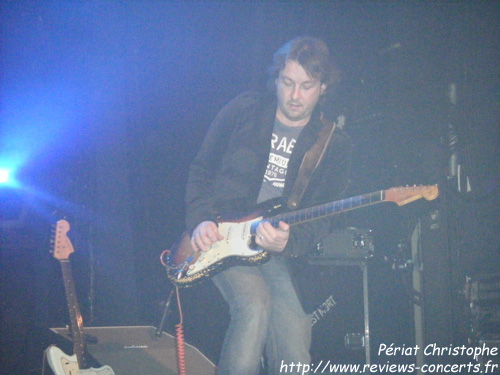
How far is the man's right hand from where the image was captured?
9.48 ft

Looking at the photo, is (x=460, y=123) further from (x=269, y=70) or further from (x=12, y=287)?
(x=12, y=287)

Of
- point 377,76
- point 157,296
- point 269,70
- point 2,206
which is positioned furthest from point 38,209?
Answer: point 377,76

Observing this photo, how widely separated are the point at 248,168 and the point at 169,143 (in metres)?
1.37

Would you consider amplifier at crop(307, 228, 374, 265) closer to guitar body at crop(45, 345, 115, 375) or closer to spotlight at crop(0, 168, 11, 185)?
guitar body at crop(45, 345, 115, 375)

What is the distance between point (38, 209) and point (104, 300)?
91 cm

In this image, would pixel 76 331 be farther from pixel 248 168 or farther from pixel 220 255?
pixel 248 168

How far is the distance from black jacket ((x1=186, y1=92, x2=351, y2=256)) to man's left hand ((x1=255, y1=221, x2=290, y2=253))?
15cm

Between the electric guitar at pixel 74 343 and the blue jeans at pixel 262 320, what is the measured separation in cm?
99

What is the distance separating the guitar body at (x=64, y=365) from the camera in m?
3.03

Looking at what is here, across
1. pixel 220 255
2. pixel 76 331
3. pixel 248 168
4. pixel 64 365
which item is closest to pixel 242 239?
pixel 220 255

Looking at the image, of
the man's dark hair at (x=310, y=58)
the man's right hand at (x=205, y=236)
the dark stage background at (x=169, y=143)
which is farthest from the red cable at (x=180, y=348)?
the man's dark hair at (x=310, y=58)

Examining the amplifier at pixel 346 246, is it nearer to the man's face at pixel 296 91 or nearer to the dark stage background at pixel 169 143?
the dark stage background at pixel 169 143

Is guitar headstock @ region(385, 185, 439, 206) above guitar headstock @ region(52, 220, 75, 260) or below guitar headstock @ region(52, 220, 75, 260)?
above

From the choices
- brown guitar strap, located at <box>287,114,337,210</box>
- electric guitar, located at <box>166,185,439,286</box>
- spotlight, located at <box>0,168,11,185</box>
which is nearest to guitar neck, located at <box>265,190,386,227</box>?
electric guitar, located at <box>166,185,439,286</box>
